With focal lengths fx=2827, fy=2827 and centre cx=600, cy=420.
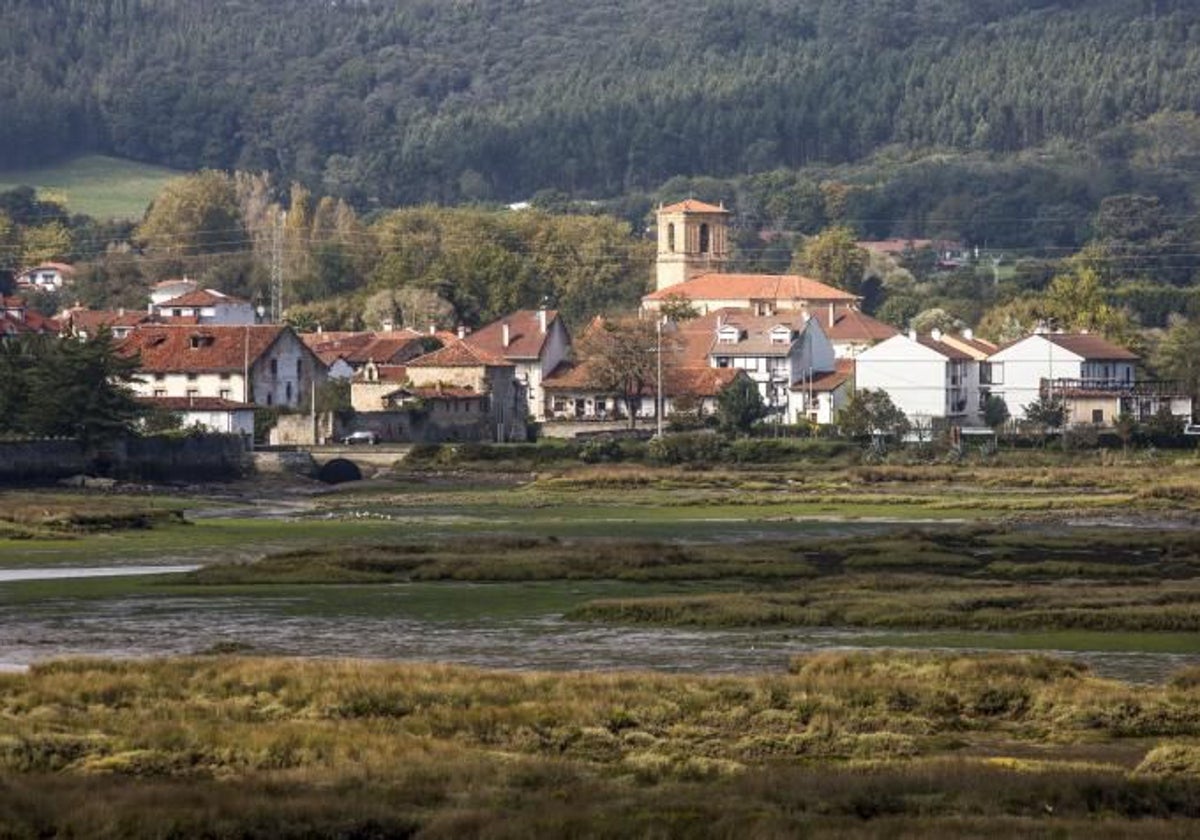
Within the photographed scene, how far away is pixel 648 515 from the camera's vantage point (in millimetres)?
85812

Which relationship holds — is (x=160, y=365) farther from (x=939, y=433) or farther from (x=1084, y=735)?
(x=1084, y=735)

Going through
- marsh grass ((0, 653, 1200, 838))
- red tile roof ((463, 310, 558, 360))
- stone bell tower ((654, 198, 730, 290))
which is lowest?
marsh grass ((0, 653, 1200, 838))

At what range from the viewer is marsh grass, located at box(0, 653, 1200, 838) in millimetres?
30953

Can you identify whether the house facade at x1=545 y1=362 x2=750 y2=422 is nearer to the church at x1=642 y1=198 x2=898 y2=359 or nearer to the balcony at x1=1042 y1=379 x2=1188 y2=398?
the church at x1=642 y1=198 x2=898 y2=359

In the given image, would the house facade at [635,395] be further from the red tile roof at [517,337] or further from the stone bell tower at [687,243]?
the stone bell tower at [687,243]

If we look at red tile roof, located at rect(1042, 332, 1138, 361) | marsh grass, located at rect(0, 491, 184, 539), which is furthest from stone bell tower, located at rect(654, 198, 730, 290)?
marsh grass, located at rect(0, 491, 184, 539)

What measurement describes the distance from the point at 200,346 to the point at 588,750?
9117 centimetres

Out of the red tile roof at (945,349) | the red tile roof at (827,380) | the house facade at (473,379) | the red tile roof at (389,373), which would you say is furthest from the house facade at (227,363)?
the red tile roof at (945,349)

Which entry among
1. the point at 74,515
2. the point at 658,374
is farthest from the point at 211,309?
the point at 74,515

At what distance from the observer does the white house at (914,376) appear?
449 feet

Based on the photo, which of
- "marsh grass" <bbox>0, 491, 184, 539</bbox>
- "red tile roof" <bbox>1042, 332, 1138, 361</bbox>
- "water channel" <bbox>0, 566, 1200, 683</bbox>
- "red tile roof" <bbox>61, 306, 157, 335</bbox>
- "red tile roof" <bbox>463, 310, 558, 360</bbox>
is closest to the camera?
"water channel" <bbox>0, 566, 1200, 683</bbox>

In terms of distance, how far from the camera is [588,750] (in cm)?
3591

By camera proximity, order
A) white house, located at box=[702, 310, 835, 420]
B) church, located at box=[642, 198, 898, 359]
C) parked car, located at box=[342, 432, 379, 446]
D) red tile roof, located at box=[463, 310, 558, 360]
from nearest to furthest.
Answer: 1. parked car, located at box=[342, 432, 379, 446]
2. white house, located at box=[702, 310, 835, 420]
3. red tile roof, located at box=[463, 310, 558, 360]
4. church, located at box=[642, 198, 898, 359]

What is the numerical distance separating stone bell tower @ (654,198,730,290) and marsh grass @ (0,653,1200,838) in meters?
153
